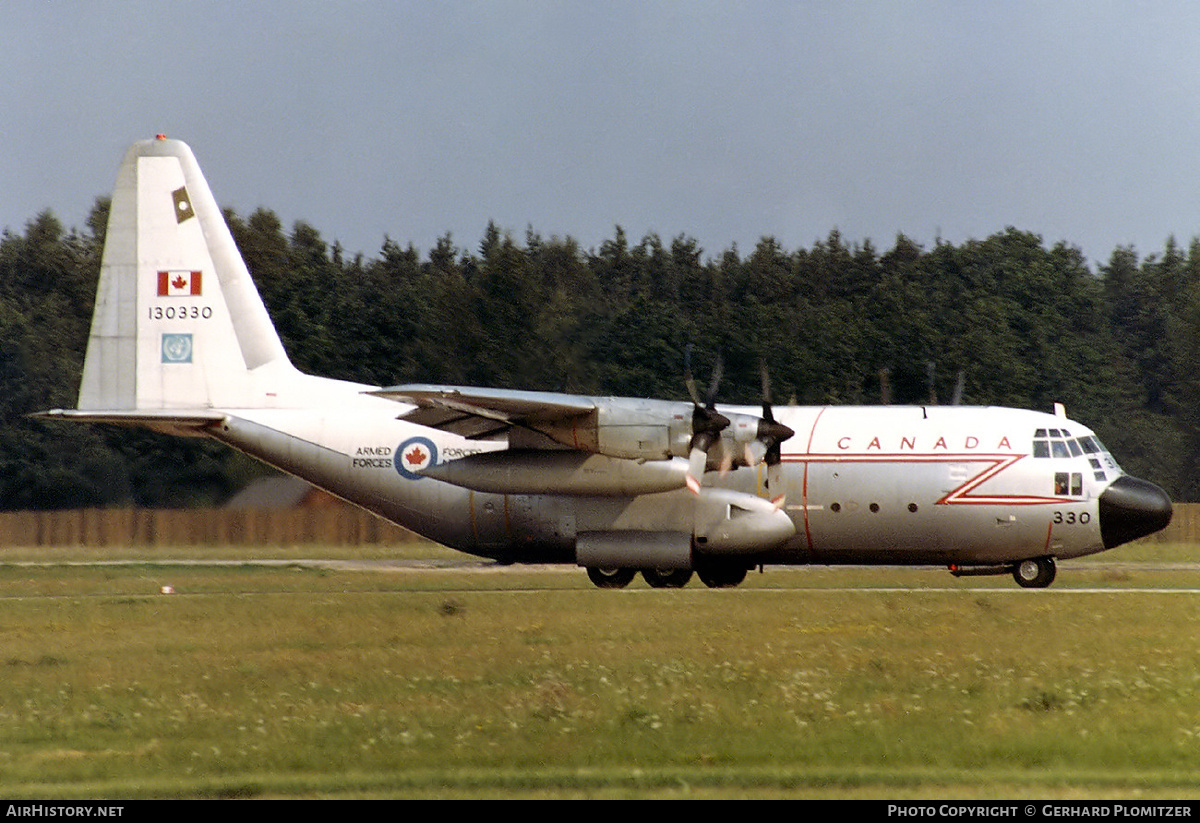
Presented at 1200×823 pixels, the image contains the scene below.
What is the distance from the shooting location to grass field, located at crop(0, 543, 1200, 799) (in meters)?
12.3

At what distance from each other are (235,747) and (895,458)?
17.8m

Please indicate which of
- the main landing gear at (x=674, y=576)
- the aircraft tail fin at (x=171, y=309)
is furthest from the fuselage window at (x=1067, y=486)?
the aircraft tail fin at (x=171, y=309)

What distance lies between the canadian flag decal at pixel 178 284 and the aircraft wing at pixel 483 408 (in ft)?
22.2

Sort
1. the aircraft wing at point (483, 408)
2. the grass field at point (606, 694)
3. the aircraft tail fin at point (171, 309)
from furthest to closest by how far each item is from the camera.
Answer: the aircraft tail fin at point (171, 309)
the aircraft wing at point (483, 408)
the grass field at point (606, 694)

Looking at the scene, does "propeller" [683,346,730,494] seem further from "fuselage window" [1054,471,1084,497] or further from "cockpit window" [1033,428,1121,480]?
"fuselage window" [1054,471,1084,497]

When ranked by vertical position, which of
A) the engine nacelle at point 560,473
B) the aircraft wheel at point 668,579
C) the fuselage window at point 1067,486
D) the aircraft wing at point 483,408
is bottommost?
the aircraft wheel at point 668,579

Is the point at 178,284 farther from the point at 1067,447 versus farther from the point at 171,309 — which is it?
the point at 1067,447

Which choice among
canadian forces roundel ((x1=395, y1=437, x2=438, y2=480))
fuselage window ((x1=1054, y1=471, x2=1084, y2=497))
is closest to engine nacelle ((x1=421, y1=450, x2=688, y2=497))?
canadian forces roundel ((x1=395, y1=437, x2=438, y2=480))

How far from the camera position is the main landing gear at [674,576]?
2948 cm

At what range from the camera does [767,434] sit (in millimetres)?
27812

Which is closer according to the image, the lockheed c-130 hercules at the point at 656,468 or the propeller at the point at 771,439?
the lockheed c-130 hercules at the point at 656,468

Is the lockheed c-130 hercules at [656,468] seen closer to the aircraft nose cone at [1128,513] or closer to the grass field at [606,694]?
the aircraft nose cone at [1128,513]

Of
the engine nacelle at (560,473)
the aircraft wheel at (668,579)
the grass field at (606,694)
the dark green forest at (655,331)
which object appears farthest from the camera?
the dark green forest at (655,331)

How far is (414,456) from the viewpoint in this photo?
29828 mm
